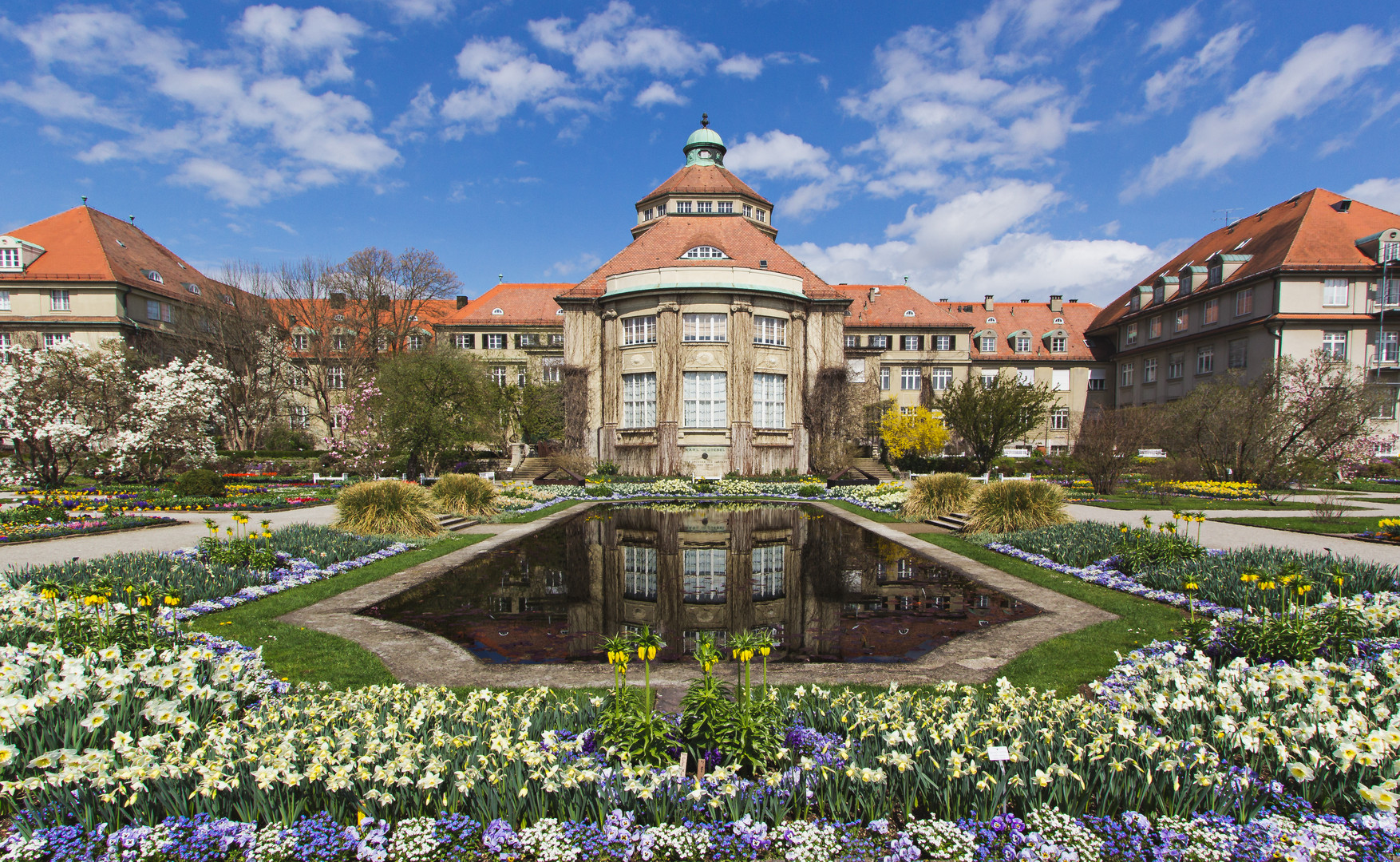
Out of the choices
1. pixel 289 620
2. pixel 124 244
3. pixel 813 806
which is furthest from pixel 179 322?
pixel 813 806

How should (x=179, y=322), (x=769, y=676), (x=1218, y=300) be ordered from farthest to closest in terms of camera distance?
1. (x=179, y=322)
2. (x=1218, y=300)
3. (x=769, y=676)

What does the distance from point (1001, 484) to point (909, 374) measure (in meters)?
35.2

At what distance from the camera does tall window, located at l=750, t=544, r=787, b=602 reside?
9.70 meters

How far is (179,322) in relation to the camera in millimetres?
43719

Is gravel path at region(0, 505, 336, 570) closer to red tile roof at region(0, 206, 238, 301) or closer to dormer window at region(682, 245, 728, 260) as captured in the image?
dormer window at region(682, 245, 728, 260)

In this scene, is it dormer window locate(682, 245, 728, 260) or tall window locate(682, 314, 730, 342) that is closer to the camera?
tall window locate(682, 314, 730, 342)

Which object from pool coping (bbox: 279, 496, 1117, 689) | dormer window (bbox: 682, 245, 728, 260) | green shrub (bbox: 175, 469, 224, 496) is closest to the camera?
pool coping (bbox: 279, 496, 1117, 689)

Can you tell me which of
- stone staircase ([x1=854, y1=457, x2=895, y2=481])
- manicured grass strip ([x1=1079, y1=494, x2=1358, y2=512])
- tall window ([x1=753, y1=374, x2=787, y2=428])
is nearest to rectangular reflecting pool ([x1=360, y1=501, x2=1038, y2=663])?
manicured grass strip ([x1=1079, y1=494, x2=1358, y2=512])

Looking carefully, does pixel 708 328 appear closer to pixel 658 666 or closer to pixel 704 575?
pixel 704 575

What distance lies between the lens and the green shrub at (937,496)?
1806cm

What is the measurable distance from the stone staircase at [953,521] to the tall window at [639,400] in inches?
679

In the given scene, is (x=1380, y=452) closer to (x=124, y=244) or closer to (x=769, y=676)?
(x=769, y=676)

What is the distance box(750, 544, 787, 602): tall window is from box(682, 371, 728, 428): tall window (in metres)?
18.2

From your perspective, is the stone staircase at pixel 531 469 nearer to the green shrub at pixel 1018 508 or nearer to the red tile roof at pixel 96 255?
the green shrub at pixel 1018 508
